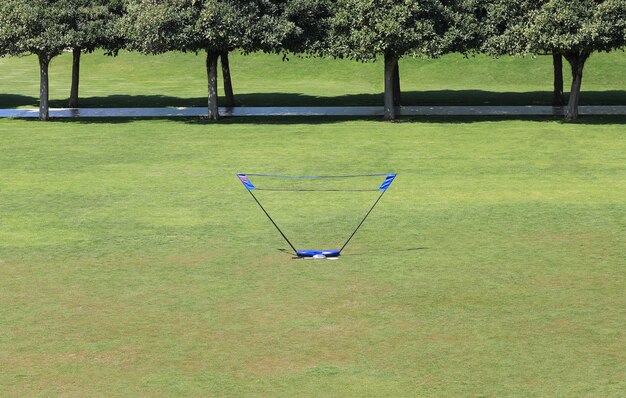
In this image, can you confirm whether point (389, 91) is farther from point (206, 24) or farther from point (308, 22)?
point (206, 24)

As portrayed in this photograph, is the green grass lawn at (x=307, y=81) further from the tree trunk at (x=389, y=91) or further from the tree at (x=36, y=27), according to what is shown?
the tree at (x=36, y=27)

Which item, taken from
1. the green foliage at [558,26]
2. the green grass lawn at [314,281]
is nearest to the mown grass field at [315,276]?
the green grass lawn at [314,281]

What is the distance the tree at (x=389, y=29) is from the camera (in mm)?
48344

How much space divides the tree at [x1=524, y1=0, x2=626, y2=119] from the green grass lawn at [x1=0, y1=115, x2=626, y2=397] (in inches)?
349

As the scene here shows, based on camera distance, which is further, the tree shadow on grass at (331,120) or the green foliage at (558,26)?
the tree shadow on grass at (331,120)

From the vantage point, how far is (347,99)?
62062 mm

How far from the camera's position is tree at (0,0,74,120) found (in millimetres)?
50500

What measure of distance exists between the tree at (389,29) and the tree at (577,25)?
4251mm

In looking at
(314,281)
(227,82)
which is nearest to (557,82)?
(227,82)

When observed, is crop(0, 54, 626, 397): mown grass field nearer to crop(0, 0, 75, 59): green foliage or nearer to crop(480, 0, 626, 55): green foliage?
crop(480, 0, 626, 55): green foliage

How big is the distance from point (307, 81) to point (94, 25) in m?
23.8

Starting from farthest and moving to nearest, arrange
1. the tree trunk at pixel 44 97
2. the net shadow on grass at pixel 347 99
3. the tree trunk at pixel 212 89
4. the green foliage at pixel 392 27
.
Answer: the net shadow on grass at pixel 347 99 → the tree trunk at pixel 44 97 → the tree trunk at pixel 212 89 → the green foliage at pixel 392 27

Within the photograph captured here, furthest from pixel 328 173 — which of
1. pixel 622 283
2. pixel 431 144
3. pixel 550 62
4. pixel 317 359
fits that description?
pixel 550 62

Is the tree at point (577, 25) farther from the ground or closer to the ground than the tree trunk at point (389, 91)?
farther from the ground
